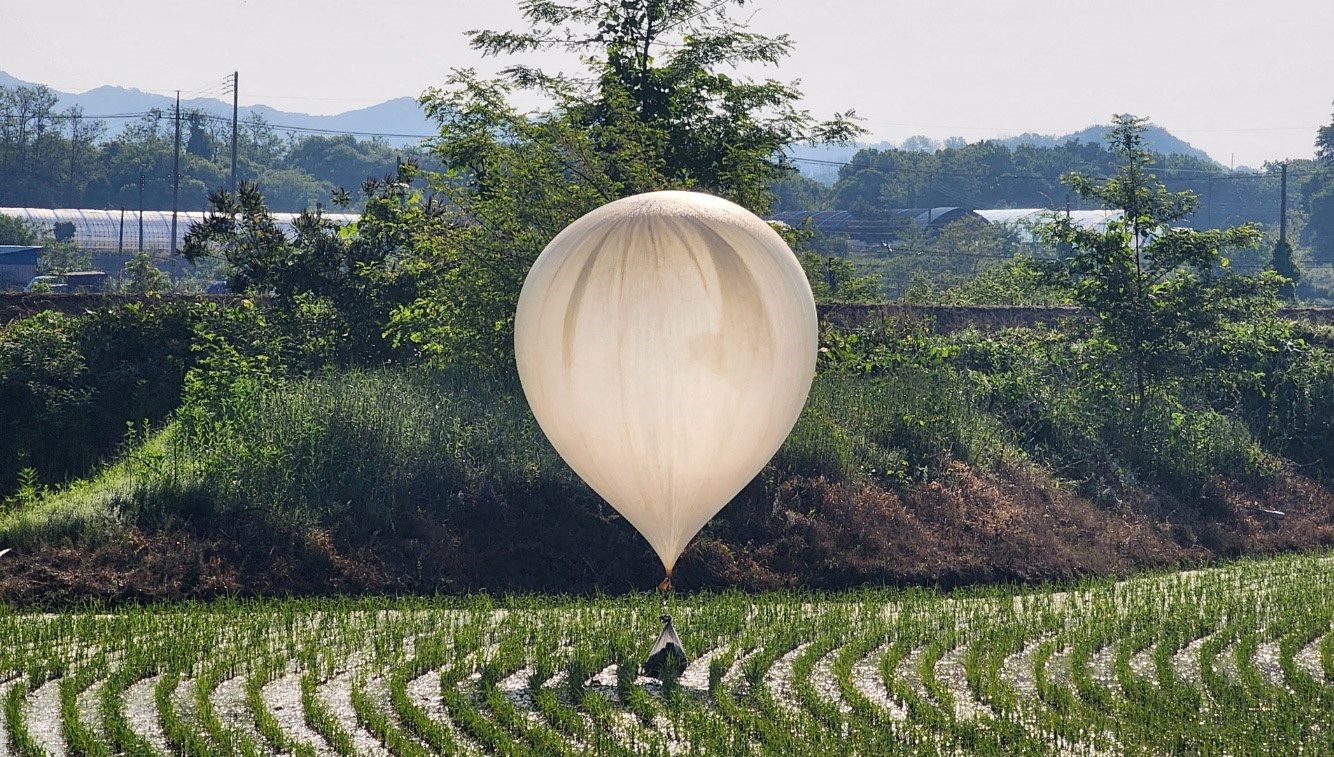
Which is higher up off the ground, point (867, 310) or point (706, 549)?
point (867, 310)

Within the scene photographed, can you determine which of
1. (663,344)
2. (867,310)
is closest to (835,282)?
(867,310)

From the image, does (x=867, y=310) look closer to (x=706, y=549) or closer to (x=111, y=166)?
(x=706, y=549)

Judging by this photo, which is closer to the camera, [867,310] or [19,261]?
[867,310]

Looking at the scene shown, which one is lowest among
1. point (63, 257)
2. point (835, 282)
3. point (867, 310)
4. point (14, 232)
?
point (63, 257)

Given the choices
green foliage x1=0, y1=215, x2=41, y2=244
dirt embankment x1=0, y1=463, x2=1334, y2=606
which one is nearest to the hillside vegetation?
dirt embankment x1=0, y1=463, x2=1334, y2=606

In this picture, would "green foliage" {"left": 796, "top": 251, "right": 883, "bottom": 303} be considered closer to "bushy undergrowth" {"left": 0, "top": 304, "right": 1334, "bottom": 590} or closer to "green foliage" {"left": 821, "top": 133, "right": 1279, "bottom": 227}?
"bushy undergrowth" {"left": 0, "top": 304, "right": 1334, "bottom": 590}

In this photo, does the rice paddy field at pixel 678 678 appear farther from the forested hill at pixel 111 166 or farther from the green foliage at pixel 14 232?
the forested hill at pixel 111 166
